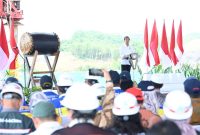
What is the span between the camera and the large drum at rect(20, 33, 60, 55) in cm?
841

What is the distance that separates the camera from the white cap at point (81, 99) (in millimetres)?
2668

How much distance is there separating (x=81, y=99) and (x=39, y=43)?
19.3 feet

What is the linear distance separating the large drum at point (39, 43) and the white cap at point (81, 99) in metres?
5.75

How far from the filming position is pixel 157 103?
5.02 m

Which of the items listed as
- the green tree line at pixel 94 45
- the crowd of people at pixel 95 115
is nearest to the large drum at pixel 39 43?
the crowd of people at pixel 95 115

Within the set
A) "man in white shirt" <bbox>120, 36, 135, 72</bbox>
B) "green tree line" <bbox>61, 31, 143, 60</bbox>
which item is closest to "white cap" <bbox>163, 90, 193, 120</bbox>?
"man in white shirt" <bbox>120, 36, 135, 72</bbox>

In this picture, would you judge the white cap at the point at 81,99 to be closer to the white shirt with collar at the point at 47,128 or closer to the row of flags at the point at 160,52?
the white shirt with collar at the point at 47,128

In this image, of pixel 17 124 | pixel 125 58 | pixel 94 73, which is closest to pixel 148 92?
pixel 94 73

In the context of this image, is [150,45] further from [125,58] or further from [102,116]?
[102,116]

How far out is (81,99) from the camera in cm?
270

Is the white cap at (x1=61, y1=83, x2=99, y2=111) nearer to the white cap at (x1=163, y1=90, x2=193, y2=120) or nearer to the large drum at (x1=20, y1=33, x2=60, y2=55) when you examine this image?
the white cap at (x1=163, y1=90, x2=193, y2=120)

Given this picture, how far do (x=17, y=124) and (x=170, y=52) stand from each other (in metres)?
7.92

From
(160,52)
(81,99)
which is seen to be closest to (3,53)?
(160,52)

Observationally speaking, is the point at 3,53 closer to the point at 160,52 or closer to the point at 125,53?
the point at 125,53
